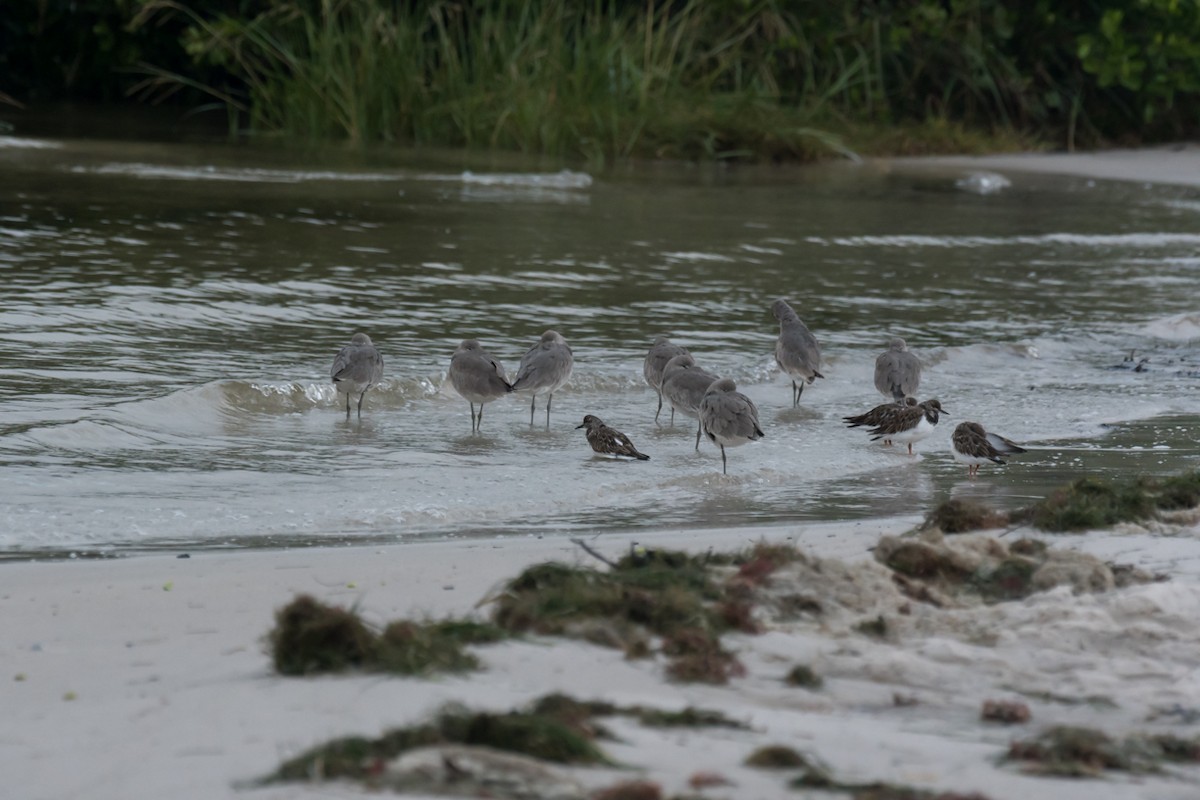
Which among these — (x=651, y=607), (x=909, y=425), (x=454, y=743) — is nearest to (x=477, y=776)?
(x=454, y=743)

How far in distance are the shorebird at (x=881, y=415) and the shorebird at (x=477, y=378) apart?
1950 mm

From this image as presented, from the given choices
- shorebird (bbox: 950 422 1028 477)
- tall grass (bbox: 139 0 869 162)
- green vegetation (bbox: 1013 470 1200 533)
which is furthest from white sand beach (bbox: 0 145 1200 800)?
tall grass (bbox: 139 0 869 162)

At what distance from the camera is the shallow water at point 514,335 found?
7.36 m

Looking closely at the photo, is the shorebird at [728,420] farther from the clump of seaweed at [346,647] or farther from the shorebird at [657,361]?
the clump of seaweed at [346,647]

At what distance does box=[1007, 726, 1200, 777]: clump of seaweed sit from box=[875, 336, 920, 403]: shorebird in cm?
544

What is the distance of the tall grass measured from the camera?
76.1 ft

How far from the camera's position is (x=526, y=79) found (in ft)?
75.9

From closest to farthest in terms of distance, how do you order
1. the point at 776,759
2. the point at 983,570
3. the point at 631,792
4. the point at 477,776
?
the point at 631,792
the point at 477,776
the point at 776,759
the point at 983,570

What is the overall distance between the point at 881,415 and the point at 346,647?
16.6ft

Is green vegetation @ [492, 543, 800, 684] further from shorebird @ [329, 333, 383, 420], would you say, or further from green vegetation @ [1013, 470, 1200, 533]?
shorebird @ [329, 333, 383, 420]

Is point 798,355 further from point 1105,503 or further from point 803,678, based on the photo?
point 803,678

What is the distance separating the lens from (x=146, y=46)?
28.8 m

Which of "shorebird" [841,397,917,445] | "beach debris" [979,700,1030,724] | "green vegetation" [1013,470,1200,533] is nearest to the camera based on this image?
"beach debris" [979,700,1030,724]

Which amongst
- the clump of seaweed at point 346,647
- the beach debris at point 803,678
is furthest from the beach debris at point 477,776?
the beach debris at point 803,678
